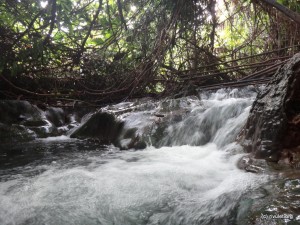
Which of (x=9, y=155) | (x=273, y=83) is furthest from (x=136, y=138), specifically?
(x=273, y=83)

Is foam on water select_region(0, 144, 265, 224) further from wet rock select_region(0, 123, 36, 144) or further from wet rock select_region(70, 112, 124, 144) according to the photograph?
wet rock select_region(0, 123, 36, 144)

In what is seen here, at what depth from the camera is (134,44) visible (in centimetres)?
524

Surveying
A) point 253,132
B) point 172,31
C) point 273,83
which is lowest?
point 253,132

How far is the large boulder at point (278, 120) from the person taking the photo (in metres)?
2.55

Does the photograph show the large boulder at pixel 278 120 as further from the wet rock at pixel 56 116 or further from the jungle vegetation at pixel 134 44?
the wet rock at pixel 56 116

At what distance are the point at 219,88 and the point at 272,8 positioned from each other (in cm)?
165

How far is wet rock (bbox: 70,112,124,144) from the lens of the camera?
4.77 m

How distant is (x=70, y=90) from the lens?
20.2 ft

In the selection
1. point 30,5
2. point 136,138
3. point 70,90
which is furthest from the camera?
point 70,90

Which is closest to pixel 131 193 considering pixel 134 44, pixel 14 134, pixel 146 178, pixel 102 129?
pixel 146 178

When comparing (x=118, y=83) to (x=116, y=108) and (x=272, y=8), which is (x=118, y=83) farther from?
(x=272, y=8)

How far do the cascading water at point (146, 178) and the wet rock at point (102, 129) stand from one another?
239 millimetres

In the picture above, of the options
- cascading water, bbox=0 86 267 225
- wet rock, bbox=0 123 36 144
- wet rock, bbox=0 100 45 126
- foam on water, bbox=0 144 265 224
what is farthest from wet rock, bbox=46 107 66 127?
foam on water, bbox=0 144 265 224

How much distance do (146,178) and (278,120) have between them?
1.24 m
